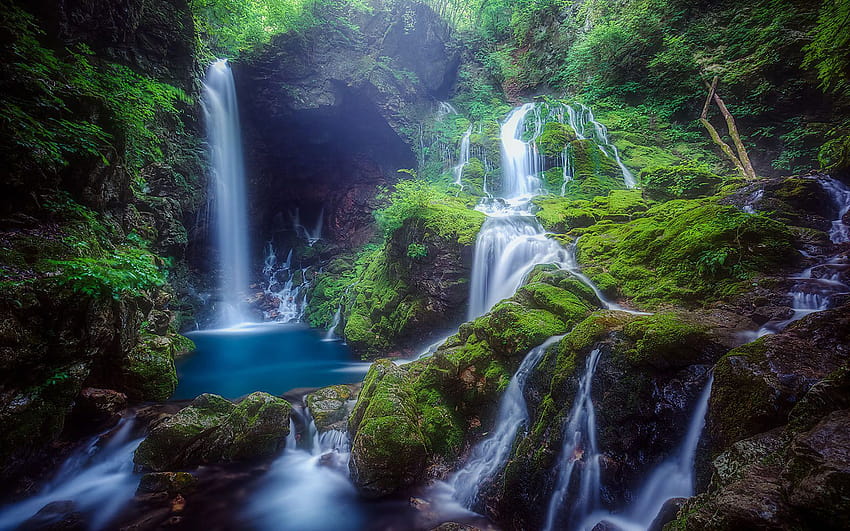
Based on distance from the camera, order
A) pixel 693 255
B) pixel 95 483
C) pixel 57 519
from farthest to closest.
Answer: pixel 693 255 → pixel 95 483 → pixel 57 519

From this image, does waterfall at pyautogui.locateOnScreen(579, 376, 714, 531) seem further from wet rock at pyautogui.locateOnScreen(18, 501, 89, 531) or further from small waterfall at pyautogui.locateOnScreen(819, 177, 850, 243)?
wet rock at pyautogui.locateOnScreen(18, 501, 89, 531)

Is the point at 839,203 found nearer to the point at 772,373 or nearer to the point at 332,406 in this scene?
the point at 772,373

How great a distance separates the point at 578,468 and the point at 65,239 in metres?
7.02

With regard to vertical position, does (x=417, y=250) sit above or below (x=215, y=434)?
above

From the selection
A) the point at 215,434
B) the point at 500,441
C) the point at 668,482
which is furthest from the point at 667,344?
the point at 215,434

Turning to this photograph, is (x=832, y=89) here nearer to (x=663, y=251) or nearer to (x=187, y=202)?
(x=663, y=251)

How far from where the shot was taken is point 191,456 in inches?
186

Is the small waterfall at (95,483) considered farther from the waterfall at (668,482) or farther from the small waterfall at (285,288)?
the small waterfall at (285,288)

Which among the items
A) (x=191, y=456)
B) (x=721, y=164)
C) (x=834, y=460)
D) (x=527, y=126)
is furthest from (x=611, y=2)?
(x=191, y=456)

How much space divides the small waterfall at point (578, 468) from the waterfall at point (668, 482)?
0.78ft

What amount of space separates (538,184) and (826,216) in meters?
8.11

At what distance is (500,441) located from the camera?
4133 mm

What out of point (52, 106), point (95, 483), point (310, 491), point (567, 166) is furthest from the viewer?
point (567, 166)

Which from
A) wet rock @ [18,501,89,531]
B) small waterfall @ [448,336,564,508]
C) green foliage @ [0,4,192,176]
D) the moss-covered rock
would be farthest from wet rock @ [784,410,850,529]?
green foliage @ [0,4,192,176]
